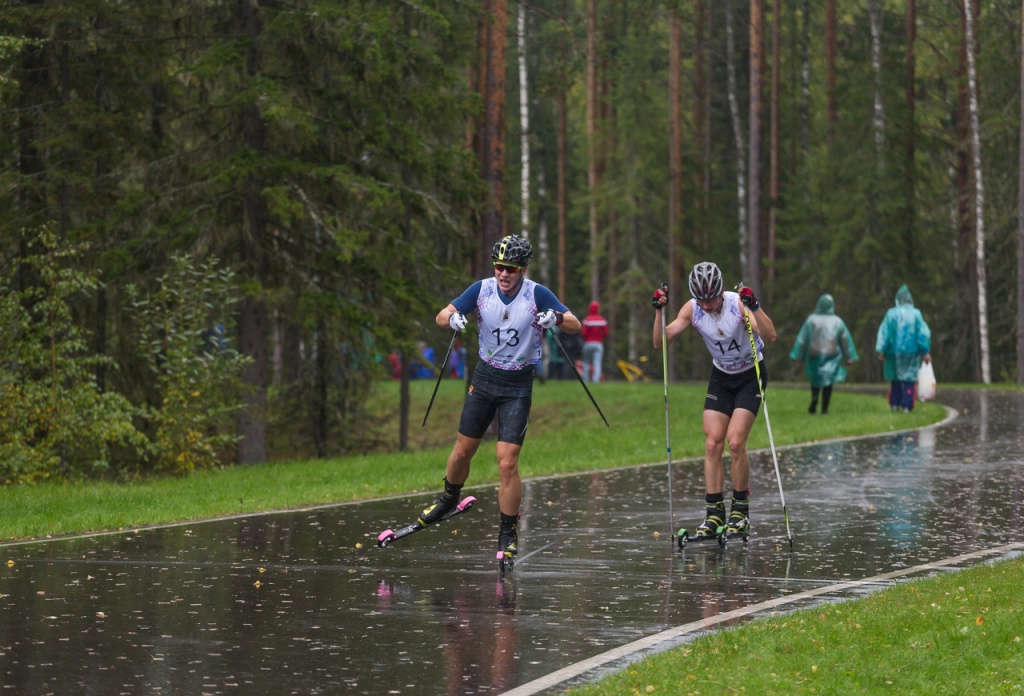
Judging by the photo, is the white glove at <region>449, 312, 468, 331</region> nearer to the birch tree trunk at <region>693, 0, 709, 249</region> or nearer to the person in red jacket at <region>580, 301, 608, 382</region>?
the person in red jacket at <region>580, 301, 608, 382</region>

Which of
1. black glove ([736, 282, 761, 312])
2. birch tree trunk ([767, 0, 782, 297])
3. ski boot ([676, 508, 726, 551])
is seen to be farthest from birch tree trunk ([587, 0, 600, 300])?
black glove ([736, 282, 761, 312])

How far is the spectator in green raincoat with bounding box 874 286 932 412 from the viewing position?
2509cm

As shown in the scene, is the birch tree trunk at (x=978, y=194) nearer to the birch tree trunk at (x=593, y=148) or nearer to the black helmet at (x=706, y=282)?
the birch tree trunk at (x=593, y=148)

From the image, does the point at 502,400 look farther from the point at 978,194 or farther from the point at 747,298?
the point at 978,194

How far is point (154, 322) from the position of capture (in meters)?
19.5

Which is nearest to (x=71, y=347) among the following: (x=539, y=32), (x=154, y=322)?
(x=154, y=322)

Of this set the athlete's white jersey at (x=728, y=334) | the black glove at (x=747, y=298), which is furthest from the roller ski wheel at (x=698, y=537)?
the black glove at (x=747, y=298)

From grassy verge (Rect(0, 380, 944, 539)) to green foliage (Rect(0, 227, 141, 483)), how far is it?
657 millimetres

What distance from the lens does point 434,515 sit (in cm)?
1106

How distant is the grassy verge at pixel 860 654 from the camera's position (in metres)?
6.74

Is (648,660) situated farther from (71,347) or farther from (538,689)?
(71,347)

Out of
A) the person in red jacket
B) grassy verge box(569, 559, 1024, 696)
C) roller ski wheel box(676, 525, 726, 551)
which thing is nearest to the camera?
grassy verge box(569, 559, 1024, 696)

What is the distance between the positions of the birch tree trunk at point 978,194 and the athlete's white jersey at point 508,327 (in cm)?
3458

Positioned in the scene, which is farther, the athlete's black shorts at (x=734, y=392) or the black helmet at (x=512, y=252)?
the athlete's black shorts at (x=734, y=392)
